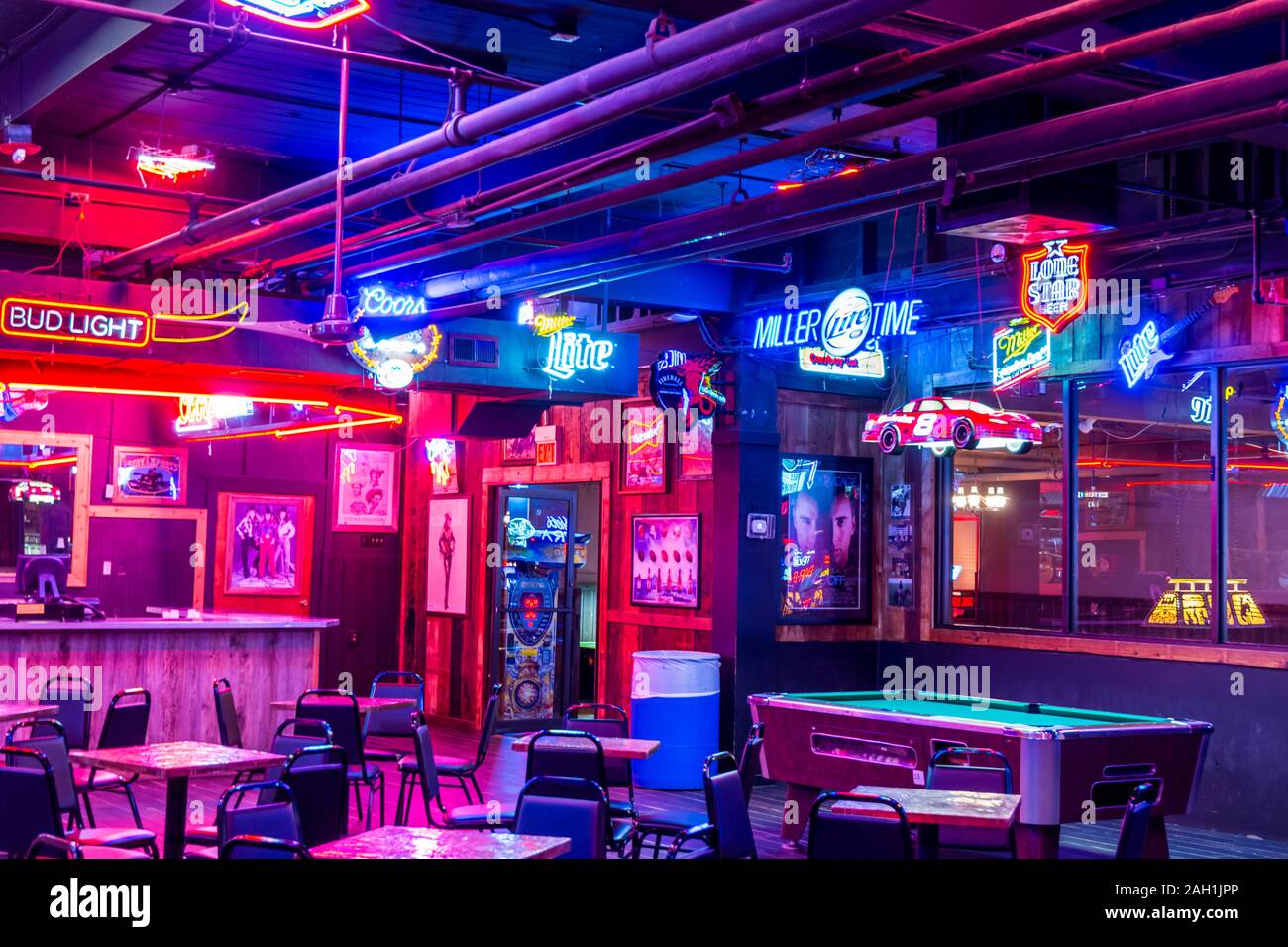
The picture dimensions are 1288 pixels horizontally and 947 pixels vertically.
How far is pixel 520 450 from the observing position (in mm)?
14875

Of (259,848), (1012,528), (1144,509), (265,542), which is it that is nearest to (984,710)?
(1144,509)

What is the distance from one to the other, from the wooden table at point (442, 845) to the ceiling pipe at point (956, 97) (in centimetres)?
321

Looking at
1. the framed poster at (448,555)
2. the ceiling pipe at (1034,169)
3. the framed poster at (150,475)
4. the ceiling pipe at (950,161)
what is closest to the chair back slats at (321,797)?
the ceiling pipe at (950,161)

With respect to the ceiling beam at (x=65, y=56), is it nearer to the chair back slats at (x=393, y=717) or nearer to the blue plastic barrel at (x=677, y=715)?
the chair back slats at (x=393, y=717)

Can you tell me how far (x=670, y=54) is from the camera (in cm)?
530

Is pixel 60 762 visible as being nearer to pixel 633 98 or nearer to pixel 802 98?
pixel 633 98

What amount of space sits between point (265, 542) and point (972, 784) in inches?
421

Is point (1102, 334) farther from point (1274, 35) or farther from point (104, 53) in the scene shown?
point (104, 53)

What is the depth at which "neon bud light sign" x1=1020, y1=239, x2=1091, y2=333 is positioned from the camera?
8.30 m

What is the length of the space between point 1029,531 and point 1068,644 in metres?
1.09

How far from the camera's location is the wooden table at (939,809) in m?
5.91

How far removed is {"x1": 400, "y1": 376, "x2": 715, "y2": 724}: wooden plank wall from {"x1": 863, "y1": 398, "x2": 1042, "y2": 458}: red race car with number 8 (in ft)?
12.6

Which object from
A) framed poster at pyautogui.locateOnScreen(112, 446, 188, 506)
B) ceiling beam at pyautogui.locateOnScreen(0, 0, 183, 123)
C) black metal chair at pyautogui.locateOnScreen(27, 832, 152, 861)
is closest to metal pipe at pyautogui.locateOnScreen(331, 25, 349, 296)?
ceiling beam at pyautogui.locateOnScreen(0, 0, 183, 123)
